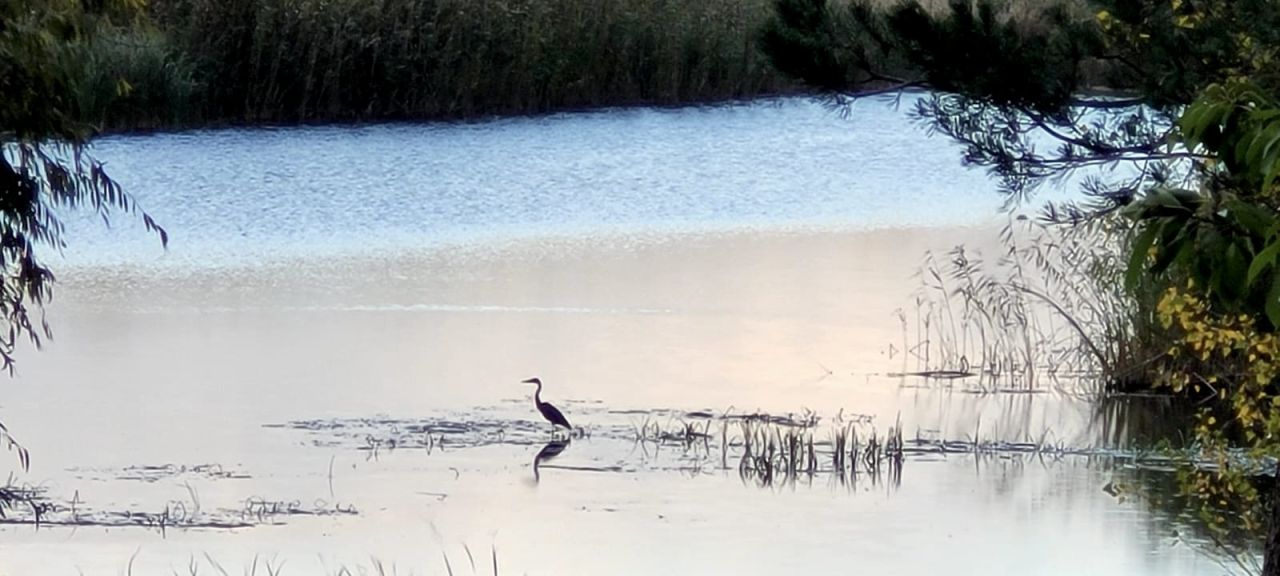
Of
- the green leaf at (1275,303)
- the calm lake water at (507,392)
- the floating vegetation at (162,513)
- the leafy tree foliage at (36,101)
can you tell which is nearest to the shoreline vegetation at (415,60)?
the calm lake water at (507,392)

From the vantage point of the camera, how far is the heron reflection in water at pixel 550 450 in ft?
24.1

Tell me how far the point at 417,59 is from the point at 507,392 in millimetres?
9881

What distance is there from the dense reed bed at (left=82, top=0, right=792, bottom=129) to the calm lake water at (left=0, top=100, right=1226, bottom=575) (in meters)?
0.78

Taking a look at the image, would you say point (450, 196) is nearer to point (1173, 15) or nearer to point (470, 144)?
point (470, 144)

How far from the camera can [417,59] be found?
1820cm

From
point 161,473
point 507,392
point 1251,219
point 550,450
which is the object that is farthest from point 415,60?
point 1251,219

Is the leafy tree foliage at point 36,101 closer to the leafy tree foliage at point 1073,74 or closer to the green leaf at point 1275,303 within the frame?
the leafy tree foliage at point 1073,74

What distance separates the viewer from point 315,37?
57.9 ft

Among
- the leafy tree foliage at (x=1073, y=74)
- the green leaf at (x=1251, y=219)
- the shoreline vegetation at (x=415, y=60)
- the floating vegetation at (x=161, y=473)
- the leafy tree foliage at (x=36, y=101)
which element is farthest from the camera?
the shoreline vegetation at (x=415, y=60)

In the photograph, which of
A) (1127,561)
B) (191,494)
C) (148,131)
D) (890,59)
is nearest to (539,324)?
(191,494)

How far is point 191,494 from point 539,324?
3921mm

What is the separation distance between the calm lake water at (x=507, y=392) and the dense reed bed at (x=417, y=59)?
2.55 ft

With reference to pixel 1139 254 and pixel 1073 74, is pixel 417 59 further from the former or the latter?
pixel 1139 254

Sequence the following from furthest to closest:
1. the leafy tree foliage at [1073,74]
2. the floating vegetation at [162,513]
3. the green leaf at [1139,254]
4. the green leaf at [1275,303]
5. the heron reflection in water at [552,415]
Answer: the heron reflection in water at [552,415] → the floating vegetation at [162,513] → the leafy tree foliage at [1073,74] → the green leaf at [1139,254] → the green leaf at [1275,303]
